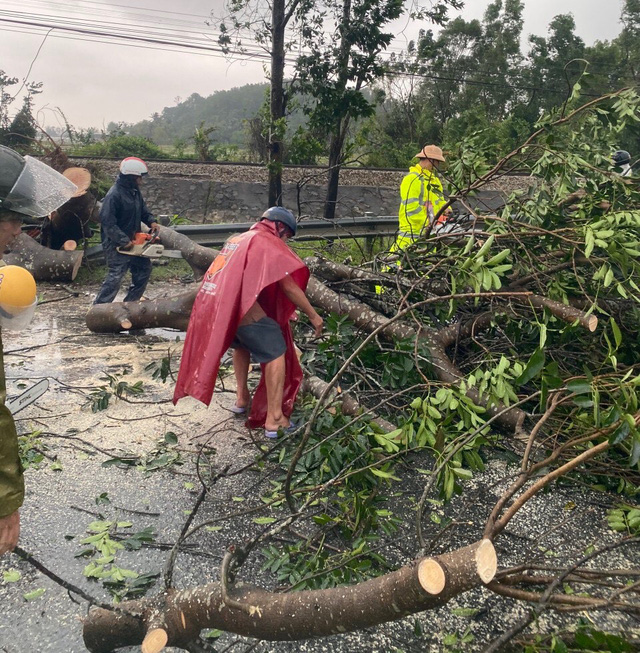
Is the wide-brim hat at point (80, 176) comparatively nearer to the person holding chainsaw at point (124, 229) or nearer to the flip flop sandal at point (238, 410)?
the person holding chainsaw at point (124, 229)

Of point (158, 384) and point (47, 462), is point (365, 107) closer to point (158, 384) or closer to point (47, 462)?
point (158, 384)

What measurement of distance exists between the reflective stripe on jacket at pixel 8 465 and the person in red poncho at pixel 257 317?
1.88 metres

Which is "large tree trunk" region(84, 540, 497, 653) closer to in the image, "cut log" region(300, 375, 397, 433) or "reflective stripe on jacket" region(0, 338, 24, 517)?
"reflective stripe on jacket" region(0, 338, 24, 517)

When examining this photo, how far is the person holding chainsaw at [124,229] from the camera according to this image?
6.88m

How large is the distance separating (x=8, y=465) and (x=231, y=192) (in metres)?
15.5

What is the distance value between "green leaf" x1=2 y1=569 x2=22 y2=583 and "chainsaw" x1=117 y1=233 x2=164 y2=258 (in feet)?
15.7

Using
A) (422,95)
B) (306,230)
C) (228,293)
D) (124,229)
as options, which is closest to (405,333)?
(228,293)

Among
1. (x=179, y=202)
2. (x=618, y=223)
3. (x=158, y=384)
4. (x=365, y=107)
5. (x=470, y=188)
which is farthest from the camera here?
(x=179, y=202)

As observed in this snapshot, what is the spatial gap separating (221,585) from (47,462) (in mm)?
2132

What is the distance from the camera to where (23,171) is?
6.60ft

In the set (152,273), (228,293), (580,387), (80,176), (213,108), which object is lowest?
(152,273)

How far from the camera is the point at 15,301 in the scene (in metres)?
2.70

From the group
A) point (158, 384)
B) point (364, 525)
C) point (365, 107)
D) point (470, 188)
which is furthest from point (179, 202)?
point (364, 525)

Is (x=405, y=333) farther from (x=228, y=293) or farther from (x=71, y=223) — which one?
(x=71, y=223)
